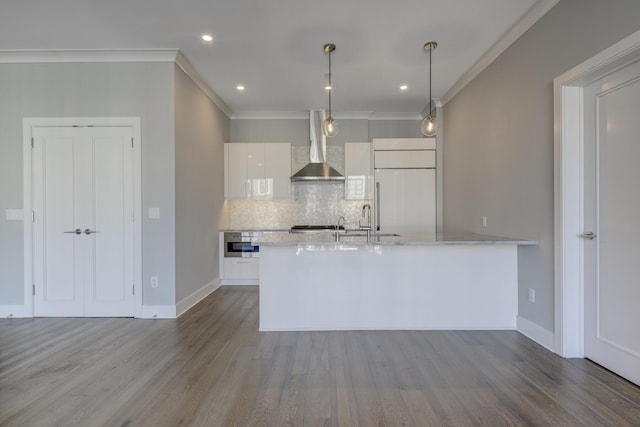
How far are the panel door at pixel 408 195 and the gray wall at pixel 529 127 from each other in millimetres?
1010

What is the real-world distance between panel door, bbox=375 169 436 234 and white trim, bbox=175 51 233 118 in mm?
2761

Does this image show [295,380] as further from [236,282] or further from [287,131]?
[287,131]

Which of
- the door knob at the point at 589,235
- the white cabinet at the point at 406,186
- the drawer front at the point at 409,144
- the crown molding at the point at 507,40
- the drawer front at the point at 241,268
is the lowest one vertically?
the drawer front at the point at 241,268

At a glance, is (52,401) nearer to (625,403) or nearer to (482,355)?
(482,355)

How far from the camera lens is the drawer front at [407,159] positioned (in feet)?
16.0

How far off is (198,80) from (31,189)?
2.24 metres

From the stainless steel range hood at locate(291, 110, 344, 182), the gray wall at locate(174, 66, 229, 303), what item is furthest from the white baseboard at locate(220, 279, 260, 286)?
the stainless steel range hood at locate(291, 110, 344, 182)

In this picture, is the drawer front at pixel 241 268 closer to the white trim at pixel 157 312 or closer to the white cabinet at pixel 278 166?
the white cabinet at pixel 278 166

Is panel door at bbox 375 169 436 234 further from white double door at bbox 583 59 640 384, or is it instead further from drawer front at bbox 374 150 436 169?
white double door at bbox 583 59 640 384

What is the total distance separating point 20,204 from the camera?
3.43 metres

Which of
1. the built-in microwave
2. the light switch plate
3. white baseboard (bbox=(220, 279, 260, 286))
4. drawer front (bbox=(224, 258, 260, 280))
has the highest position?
the light switch plate

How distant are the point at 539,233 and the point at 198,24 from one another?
3570mm

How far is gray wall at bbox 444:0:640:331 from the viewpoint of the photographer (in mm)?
2158

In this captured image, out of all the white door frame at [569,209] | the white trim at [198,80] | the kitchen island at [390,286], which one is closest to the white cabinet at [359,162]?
the white trim at [198,80]
